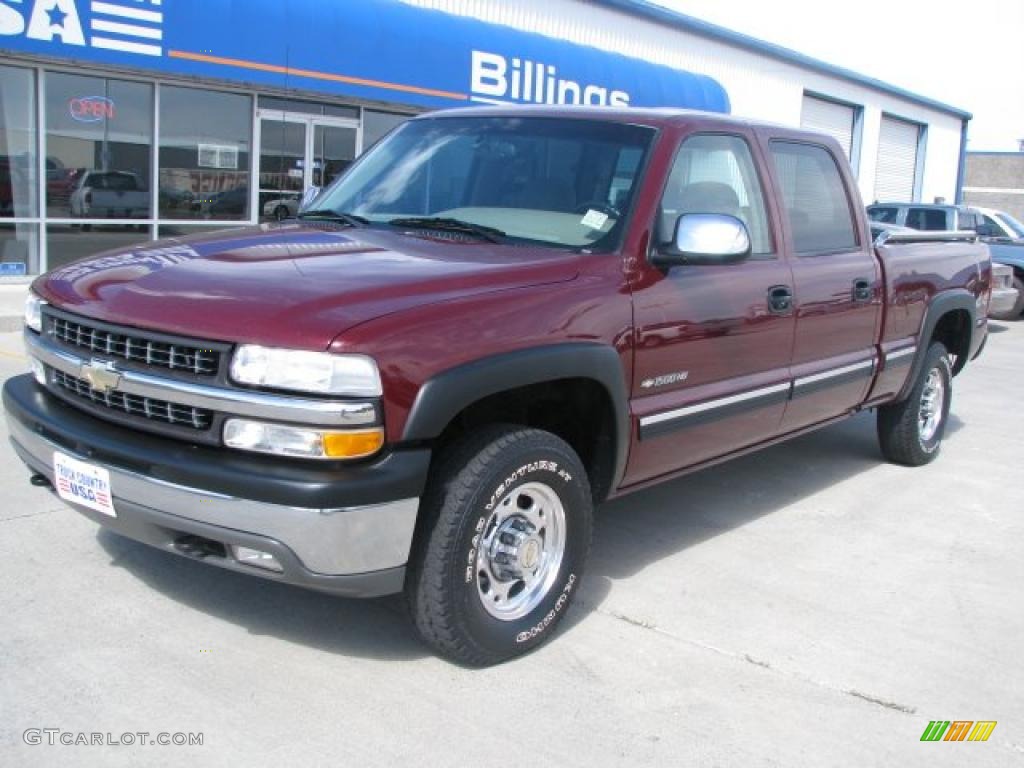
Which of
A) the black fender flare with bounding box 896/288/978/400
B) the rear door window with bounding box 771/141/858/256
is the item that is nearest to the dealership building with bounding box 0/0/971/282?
the rear door window with bounding box 771/141/858/256

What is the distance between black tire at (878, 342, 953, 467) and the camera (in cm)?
647

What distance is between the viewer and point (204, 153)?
1402 centimetres

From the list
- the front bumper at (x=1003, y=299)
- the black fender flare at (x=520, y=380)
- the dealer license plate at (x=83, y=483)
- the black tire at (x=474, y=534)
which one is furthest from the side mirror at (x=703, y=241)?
the front bumper at (x=1003, y=299)

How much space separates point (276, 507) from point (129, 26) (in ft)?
33.6

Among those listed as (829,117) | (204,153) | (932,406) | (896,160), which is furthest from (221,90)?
(896,160)

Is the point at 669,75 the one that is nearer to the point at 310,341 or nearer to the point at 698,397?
the point at 698,397

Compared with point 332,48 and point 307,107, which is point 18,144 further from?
point 307,107

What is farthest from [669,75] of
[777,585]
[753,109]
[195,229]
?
[777,585]

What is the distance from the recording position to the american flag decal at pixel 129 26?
11.4 metres

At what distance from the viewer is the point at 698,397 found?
4.29 m

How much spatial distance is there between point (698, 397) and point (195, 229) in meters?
11.4

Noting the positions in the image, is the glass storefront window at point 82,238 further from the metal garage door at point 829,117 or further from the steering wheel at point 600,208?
the metal garage door at point 829,117

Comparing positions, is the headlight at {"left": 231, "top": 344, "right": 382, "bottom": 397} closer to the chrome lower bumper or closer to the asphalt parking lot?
the chrome lower bumper

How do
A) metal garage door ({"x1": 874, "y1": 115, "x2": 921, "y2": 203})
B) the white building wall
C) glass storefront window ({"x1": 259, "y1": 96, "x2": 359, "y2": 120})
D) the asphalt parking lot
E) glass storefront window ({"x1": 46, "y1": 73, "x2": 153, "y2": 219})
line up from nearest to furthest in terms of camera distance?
1. the asphalt parking lot
2. glass storefront window ({"x1": 46, "y1": 73, "x2": 153, "y2": 219})
3. glass storefront window ({"x1": 259, "y1": 96, "x2": 359, "y2": 120})
4. the white building wall
5. metal garage door ({"x1": 874, "y1": 115, "x2": 921, "y2": 203})
